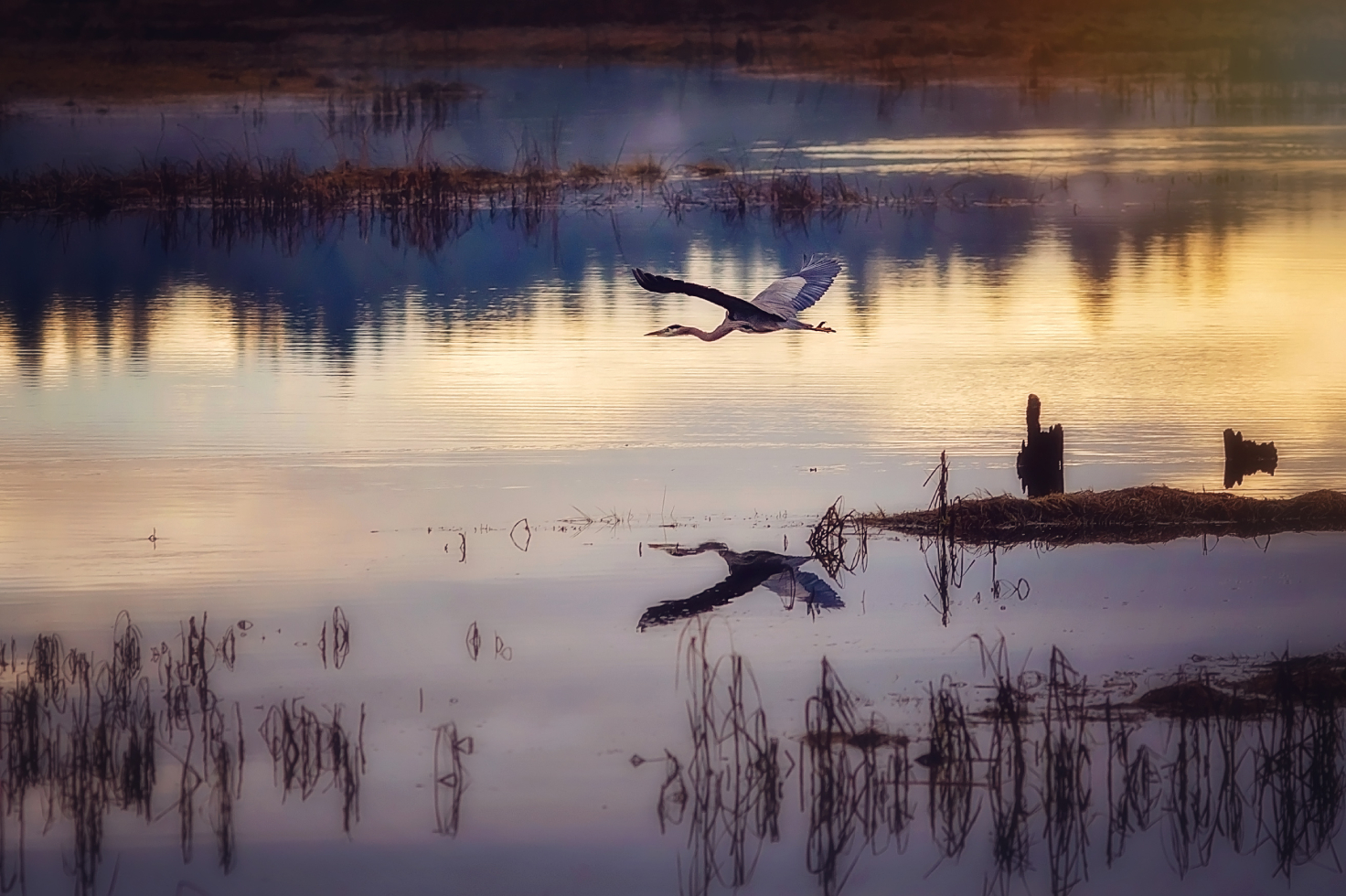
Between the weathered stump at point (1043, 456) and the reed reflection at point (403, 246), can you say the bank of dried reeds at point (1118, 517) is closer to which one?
the weathered stump at point (1043, 456)

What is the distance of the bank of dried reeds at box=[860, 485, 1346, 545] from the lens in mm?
9688

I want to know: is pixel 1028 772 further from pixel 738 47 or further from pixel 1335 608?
pixel 738 47

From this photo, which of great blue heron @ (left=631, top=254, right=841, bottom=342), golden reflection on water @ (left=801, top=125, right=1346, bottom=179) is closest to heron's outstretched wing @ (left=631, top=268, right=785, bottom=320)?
great blue heron @ (left=631, top=254, right=841, bottom=342)

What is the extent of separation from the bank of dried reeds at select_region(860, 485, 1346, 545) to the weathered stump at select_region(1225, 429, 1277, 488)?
0.91 meters

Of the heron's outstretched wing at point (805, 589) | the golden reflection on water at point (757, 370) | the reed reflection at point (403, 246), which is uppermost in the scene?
the reed reflection at point (403, 246)

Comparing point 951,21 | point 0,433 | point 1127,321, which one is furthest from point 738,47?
point 0,433

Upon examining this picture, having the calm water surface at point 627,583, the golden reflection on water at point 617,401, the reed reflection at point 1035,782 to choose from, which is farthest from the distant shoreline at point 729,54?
the reed reflection at point 1035,782

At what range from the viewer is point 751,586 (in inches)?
353

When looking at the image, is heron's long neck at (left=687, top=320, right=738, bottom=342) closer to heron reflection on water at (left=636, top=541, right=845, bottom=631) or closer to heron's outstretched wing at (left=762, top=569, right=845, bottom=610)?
heron reflection on water at (left=636, top=541, right=845, bottom=631)

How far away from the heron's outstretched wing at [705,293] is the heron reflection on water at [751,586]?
4.54ft

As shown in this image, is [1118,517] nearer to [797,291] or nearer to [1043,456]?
[1043,456]

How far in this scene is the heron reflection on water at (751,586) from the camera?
28.5 ft

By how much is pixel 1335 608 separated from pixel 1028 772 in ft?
8.87

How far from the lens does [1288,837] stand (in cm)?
648
